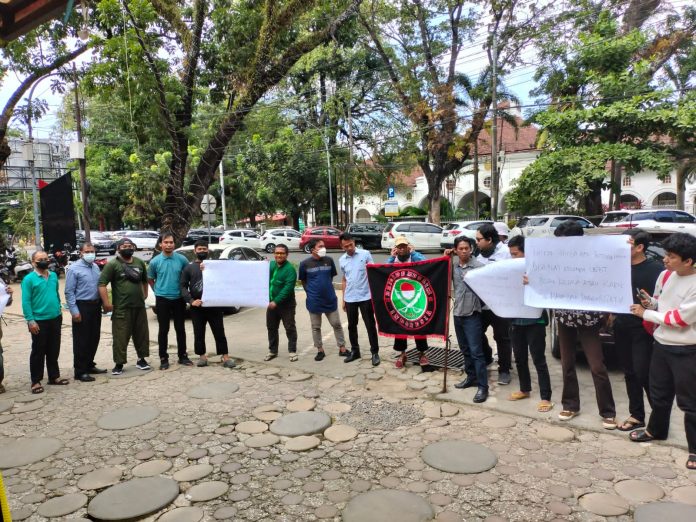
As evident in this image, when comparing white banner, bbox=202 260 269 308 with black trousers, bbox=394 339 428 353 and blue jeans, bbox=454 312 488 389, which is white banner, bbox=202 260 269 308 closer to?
black trousers, bbox=394 339 428 353

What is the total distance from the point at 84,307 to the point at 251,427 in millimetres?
2992

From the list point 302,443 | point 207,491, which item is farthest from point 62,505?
point 302,443

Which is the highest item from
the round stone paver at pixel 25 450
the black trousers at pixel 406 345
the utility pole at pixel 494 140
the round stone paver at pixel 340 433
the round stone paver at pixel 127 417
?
the utility pole at pixel 494 140

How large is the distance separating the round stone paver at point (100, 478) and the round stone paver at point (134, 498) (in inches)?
4.2

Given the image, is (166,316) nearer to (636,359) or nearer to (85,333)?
(85,333)

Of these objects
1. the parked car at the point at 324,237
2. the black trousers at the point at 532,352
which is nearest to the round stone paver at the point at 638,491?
the black trousers at the point at 532,352

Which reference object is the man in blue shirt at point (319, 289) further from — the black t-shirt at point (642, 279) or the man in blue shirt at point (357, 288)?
the black t-shirt at point (642, 279)

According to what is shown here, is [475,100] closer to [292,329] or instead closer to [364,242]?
[364,242]

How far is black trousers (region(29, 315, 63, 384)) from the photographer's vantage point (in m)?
5.76

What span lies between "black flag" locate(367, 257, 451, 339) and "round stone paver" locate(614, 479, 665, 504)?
2.31m

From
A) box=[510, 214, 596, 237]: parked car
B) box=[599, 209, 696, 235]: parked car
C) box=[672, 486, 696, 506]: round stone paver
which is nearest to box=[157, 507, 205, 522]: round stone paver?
box=[672, 486, 696, 506]: round stone paver

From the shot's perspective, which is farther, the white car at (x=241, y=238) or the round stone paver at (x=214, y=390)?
the white car at (x=241, y=238)

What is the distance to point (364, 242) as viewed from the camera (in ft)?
85.8

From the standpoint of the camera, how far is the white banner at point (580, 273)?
404 cm
